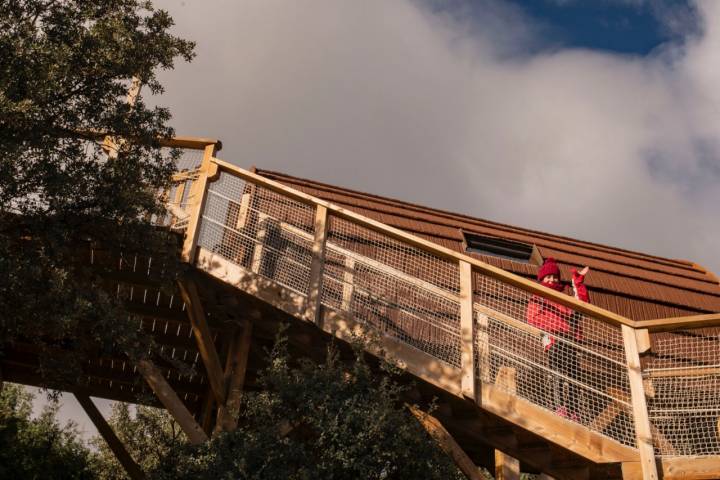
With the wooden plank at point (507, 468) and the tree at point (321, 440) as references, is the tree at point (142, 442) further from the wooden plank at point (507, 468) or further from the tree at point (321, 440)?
the wooden plank at point (507, 468)

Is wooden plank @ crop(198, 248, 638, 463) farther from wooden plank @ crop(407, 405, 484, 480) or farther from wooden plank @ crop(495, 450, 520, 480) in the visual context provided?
wooden plank @ crop(495, 450, 520, 480)

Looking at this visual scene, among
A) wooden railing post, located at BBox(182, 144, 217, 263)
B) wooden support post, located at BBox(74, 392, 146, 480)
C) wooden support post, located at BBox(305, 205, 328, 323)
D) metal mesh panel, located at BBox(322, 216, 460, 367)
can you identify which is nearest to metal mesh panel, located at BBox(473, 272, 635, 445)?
metal mesh panel, located at BBox(322, 216, 460, 367)

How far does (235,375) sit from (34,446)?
874cm

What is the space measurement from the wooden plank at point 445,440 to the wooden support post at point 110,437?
15.5 feet

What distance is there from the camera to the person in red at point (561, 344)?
22.9 feet

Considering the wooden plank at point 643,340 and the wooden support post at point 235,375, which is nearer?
the wooden plank at point 643,340

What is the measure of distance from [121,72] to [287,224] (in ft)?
7.24

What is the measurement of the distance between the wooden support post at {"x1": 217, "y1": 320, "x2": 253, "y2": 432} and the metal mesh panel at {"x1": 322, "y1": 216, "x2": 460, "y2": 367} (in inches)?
48.9

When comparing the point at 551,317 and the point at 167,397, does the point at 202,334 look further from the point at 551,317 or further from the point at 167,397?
the point at 551,317

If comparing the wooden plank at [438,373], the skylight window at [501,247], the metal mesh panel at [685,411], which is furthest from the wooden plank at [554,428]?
the skylight window at [501,247]

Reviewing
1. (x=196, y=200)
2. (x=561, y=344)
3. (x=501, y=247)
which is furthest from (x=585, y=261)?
(x=196, y=200)

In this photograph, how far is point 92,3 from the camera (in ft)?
25.3

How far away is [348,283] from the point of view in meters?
7.50

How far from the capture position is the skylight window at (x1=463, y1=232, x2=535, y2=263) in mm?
11969
